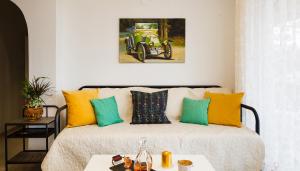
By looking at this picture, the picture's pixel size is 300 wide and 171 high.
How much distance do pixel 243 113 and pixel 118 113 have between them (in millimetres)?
1569

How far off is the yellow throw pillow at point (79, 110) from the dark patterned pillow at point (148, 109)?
0.51 meters

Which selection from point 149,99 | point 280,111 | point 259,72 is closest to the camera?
point 280,111

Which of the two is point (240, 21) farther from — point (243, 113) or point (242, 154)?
point (242, 154)

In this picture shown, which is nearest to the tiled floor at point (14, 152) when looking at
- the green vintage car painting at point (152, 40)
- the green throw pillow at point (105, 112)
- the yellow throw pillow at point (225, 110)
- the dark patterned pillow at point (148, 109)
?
the green throw pillow at point (105, 112)

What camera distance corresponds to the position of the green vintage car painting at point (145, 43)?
3.35m

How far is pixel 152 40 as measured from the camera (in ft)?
11.0

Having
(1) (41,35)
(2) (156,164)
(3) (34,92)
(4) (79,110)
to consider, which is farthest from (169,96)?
(1) (41,35)

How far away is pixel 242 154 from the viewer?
2.38 metres

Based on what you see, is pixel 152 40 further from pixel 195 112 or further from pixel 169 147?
pixel 169 147

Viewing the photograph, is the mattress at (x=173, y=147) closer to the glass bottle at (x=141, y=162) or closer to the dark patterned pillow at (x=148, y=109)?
the dark patterned pillow at (x=148, y=109)

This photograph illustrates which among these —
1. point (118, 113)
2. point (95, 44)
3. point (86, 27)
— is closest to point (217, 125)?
point (118, 113)

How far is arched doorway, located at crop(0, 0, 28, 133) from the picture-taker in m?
4.45

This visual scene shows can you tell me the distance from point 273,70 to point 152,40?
1.62 metres

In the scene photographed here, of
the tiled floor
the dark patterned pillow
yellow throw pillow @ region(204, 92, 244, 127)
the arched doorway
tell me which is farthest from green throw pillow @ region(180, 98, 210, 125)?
the arched doorway
